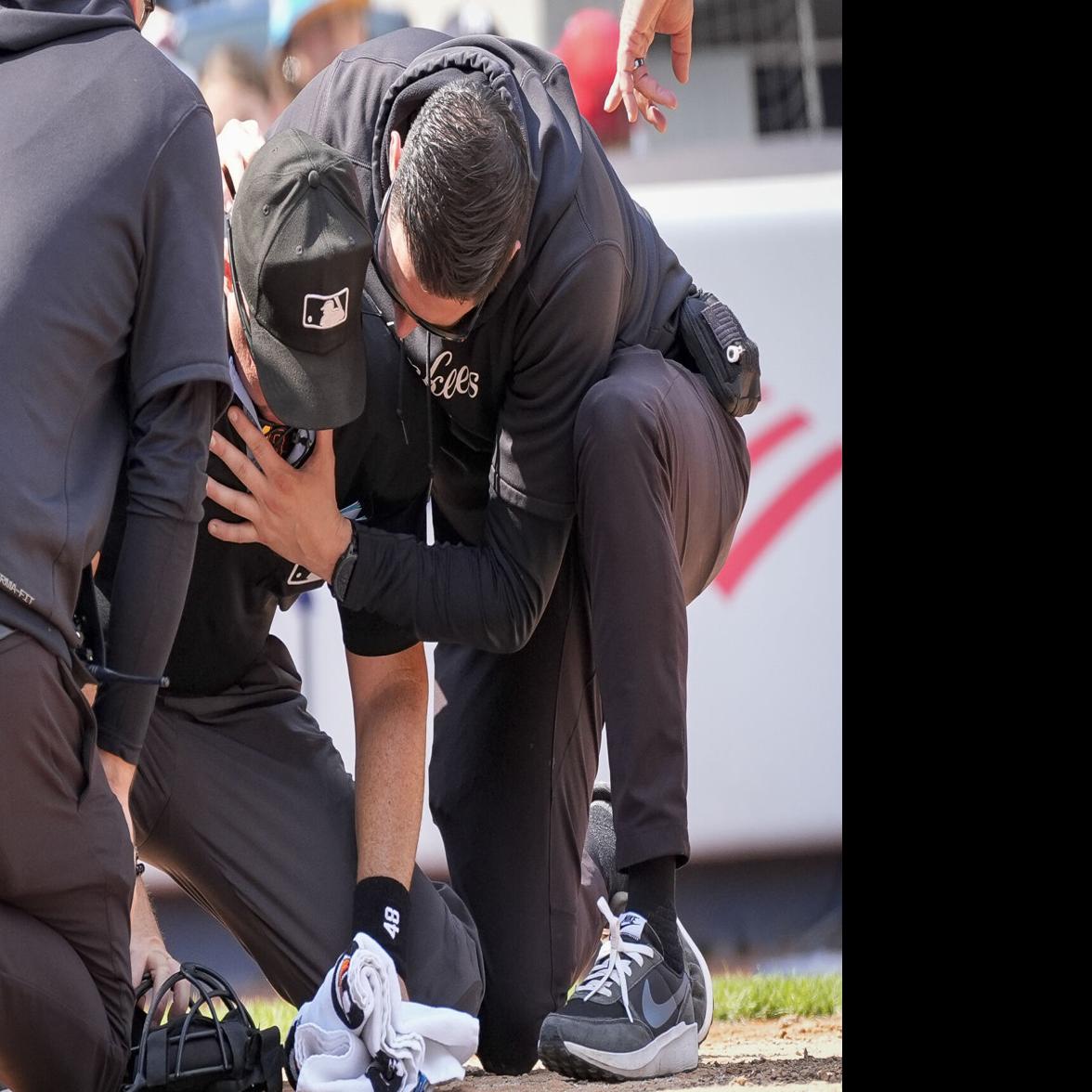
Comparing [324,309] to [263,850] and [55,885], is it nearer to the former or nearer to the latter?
[55,885]

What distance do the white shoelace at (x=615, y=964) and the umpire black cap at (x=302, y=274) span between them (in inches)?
30.1

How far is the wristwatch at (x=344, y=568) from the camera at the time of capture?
2326 millimetres

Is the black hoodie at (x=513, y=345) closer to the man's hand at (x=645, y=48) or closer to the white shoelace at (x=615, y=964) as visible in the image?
the man's hand at (x=645, y=48)

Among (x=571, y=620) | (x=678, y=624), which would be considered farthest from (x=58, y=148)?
(x=571, y=620)

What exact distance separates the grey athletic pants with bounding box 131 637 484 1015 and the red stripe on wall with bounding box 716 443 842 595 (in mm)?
1851

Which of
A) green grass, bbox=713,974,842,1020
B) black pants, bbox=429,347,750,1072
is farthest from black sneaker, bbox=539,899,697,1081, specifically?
green grass, bbox=713,974,842,1020

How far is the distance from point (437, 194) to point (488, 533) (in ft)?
1.70

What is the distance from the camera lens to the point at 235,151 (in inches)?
96.6

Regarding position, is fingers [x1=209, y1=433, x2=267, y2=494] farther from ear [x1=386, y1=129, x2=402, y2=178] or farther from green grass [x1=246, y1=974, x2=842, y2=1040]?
green grass [x1=246, y1=974, x2=842, y2=1040]

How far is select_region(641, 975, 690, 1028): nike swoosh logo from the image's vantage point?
2.09 metres

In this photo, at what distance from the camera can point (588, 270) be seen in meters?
2.36

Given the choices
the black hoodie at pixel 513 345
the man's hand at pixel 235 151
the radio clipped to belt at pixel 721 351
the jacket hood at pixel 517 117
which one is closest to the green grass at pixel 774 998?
the black hoodie at pixel 513 345
